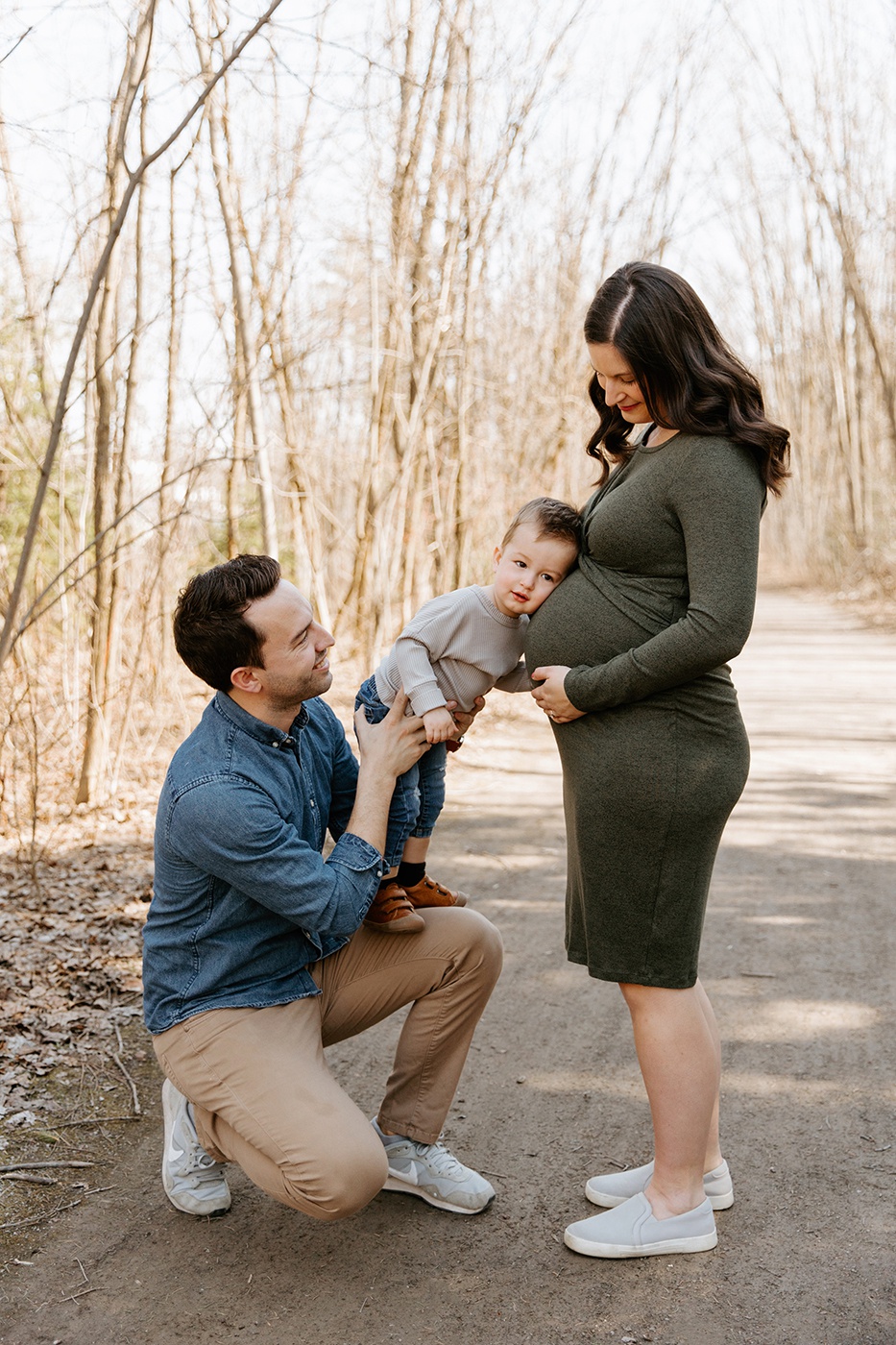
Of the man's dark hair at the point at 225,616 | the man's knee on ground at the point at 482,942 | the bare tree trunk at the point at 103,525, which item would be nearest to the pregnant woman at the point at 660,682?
the man's knee on ground at the point at 482,942

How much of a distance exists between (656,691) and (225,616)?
88 cm

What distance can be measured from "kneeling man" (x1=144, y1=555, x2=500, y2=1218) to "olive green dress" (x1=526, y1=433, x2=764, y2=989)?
1.47 feet

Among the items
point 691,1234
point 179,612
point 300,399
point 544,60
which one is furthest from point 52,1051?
point 300,399

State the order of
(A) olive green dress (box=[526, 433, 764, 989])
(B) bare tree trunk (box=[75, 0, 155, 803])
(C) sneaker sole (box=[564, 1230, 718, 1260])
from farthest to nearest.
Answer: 1. (B) bare tree trunk (box=[75, 0, 155, 803])
2. (C) sneaker sole (box=[564, 1230, 718, 1260])
3. (A) olive green dress (box=[526, 433, 764, 989])

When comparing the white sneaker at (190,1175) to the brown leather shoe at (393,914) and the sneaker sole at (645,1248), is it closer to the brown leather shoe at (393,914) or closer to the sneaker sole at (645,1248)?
the brown leather shoe at (393,914)

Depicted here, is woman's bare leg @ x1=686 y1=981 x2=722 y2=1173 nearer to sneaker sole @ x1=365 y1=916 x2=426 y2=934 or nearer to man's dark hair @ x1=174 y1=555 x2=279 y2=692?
sneaker sole @ x1=365 y1=916 x2=426 y2=934

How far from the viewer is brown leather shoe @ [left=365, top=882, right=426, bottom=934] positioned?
256 centimetres

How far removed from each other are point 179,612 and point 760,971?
252cm

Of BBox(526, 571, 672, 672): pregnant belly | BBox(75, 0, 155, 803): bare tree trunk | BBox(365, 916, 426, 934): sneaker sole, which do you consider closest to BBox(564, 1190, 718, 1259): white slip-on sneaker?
BBox(365, 916, 426, 934): sneaker sole

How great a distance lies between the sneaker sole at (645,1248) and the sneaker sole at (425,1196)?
26 cm

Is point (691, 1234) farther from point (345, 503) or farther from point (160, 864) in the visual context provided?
point (345, 503)

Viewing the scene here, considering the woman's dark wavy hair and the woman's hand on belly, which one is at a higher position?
the woman's dark wavy hair

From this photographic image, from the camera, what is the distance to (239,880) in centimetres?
221

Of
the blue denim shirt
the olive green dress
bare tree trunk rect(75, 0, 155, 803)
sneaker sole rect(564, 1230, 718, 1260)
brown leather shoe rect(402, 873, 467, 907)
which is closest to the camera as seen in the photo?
the olive green dress
